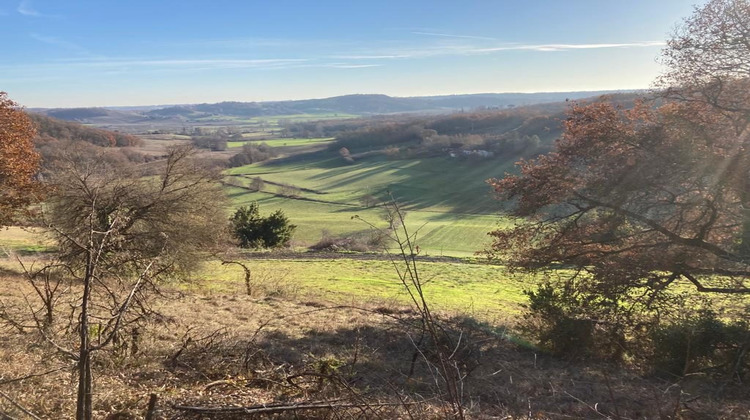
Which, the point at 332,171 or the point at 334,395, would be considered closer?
the point at 334,395

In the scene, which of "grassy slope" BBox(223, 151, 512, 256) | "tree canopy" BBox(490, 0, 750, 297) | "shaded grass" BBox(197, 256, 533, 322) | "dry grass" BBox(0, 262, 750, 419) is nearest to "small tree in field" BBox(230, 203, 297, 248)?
"grassy slope" BBox(223, 151, 512, 256)

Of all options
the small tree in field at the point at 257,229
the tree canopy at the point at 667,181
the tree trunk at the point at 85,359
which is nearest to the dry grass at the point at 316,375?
the tree trunk at the point at 85,359

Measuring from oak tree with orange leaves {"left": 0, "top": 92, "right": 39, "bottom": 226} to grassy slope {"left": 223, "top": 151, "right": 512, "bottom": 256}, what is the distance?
24.5m

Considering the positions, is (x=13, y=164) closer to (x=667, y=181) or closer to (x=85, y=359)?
(x=85, y=359)

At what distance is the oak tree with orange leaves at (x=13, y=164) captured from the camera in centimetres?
1425

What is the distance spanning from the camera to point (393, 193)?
49219 mm

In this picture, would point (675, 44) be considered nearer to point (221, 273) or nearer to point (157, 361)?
point (157, 361)

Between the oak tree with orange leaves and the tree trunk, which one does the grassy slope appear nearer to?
the oak tree with orange leaves

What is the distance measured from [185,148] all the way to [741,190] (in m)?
16.2

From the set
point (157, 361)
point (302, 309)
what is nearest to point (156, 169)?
point (302, 309)

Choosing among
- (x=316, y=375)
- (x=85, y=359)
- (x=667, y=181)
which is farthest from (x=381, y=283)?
(x=85, y=359)

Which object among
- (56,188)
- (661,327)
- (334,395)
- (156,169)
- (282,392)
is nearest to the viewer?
(334,395)

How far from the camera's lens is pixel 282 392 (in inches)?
180

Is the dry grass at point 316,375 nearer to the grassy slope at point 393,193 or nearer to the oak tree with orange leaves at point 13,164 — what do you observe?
the oak tree with orange leaves at point 13,164
